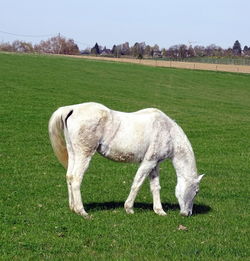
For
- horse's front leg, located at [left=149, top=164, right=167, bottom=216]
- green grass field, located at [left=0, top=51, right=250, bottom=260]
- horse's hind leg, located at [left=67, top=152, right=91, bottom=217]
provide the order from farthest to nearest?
horse's front leg, located at [left=149, top=164, right=167, bottom=216] < horse's hind leg, located at [left=67, top=152, right=91, bottom=217] < green grass field, located at [left=0, top=51, right=250, bottom=260]

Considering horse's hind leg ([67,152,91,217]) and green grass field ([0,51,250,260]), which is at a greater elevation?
horse's hind leg ([67,152,91,217])

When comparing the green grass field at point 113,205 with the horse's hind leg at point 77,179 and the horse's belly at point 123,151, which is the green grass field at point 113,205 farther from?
the horse's belly at point 123,151

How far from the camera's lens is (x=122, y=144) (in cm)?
1015

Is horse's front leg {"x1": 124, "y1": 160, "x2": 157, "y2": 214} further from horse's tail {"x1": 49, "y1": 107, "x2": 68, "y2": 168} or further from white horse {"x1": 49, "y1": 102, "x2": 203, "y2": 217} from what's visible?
horse's tail {"x1": 49, "y1": 107, "x2": 68, "y2": 168}

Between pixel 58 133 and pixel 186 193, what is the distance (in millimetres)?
2687

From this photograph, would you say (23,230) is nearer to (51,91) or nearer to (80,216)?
(80,216)

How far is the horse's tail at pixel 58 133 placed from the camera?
1011 cm

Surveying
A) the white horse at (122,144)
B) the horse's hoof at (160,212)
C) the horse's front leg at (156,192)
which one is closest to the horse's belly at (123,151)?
the white horse at (122,144)

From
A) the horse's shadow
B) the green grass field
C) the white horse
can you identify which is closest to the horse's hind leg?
the white horse

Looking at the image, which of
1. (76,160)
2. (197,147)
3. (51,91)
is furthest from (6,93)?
(76,160)

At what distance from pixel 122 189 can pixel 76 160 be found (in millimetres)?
3011

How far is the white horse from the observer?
32.7 ft

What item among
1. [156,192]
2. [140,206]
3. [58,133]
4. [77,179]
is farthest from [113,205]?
[58,133]

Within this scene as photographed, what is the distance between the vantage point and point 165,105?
37.0 meters
